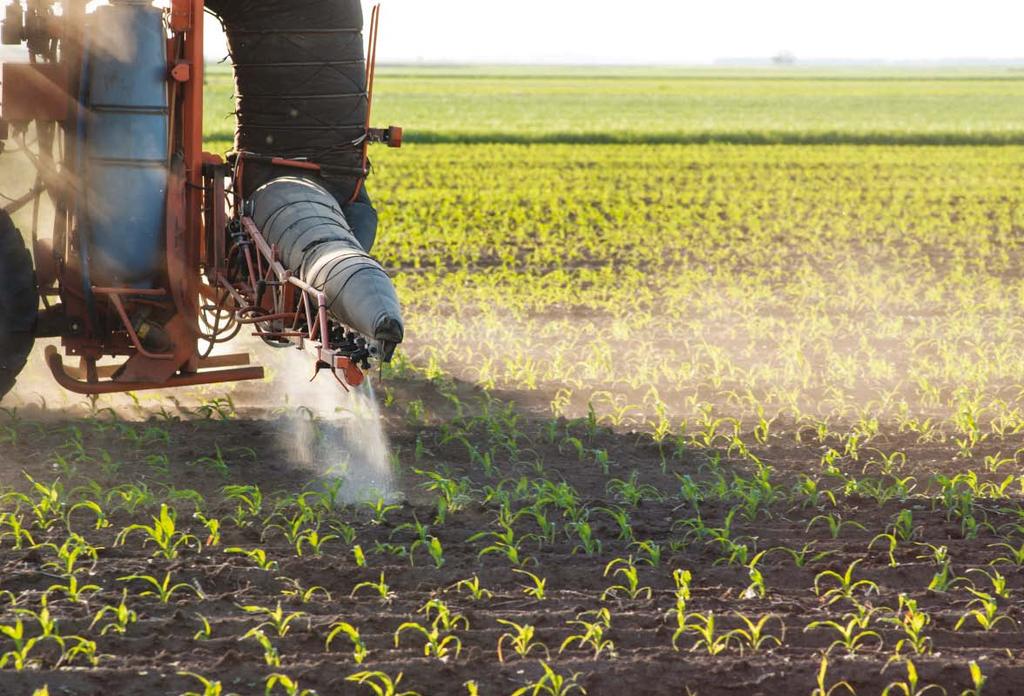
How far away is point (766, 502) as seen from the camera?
7.18 m

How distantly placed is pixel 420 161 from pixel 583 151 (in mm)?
5998

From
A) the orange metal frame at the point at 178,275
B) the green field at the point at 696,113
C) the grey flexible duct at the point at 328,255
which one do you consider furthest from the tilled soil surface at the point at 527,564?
the green field at the point at 696,113

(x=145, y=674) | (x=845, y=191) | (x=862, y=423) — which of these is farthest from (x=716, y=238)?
(x=145, y=674)

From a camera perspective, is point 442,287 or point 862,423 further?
point 442,287

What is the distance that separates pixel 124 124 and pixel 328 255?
1.64 metres

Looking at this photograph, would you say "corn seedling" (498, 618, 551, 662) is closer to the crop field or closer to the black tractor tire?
the crop field

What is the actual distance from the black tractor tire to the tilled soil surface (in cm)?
56

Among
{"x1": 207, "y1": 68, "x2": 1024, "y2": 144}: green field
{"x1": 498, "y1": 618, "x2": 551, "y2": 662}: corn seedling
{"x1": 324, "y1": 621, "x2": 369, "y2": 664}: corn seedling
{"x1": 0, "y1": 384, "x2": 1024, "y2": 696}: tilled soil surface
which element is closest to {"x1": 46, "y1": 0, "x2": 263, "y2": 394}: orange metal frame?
{"x1": 0, "y1": 384, "x2": 1024, "y2": 696}: tilled soil surface

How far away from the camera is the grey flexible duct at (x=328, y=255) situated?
21.1ft

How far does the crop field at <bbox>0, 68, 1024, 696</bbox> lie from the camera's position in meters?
5.25

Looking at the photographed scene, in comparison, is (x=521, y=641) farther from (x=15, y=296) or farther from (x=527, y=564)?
(x=15, y=296)

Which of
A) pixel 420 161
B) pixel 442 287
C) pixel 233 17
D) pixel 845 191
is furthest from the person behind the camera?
pixel 420 161

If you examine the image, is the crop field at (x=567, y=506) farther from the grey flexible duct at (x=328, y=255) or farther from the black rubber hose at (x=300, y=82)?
the black rubber hose at (x=300, y=82)

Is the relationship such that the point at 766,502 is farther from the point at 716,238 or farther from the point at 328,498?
the point at 716,238
